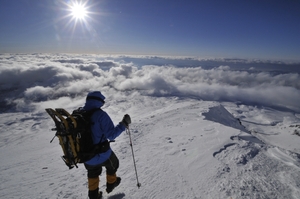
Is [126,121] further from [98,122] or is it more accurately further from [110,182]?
[110,182]

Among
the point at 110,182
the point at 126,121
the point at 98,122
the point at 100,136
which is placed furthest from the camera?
the point at 110,182

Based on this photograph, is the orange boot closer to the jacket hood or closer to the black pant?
the black pant

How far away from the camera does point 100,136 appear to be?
10.7 feet

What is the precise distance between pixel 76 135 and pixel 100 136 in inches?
18.9

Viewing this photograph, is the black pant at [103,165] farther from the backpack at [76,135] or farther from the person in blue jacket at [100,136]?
the backpack at [76,135]

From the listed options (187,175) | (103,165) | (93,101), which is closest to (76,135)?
(93,101)

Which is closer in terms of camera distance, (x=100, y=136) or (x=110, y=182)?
(x=100, y=136)

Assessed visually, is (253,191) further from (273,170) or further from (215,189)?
(273,170)

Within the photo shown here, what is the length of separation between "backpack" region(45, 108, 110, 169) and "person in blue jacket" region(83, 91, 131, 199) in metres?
0.10

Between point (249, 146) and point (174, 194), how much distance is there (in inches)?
156


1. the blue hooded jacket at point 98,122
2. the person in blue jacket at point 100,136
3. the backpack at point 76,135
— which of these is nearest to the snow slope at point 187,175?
the person in blue jacket at point 100,136

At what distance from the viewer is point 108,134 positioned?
128 inches

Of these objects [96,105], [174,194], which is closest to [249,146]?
[174,194]

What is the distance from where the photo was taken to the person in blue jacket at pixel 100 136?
10.4 feet
